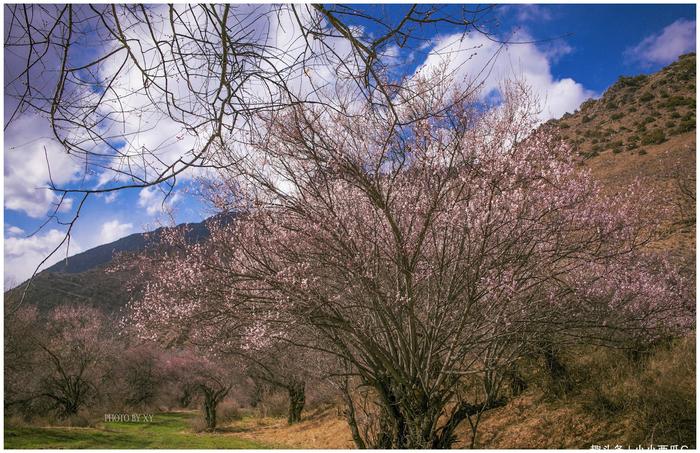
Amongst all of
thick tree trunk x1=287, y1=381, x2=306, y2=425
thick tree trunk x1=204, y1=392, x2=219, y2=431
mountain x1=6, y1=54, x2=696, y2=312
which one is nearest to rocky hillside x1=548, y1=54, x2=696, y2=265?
mountain x1=6, y1=54, x2=696, y2=312

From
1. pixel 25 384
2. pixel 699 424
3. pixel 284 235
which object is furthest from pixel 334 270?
pixel 25 384

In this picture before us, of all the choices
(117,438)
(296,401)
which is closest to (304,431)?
(296,401)

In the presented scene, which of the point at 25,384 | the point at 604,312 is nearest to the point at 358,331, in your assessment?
the point at 604,312

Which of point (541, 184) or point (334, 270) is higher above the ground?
point (541, 184)

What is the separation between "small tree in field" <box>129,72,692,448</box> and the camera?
15.2ft

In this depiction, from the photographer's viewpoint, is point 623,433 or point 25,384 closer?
point 623,433

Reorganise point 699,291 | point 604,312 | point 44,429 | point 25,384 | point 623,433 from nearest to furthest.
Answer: point 699,291 → point 604,312 → point 623,433 → point 44,429 → point 25,384

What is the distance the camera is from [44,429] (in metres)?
18.2

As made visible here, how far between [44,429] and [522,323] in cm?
2068

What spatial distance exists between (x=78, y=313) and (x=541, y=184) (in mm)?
28995

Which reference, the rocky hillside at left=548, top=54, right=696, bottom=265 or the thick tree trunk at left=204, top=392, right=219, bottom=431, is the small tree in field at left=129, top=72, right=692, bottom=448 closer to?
the rocky hillside at left=548, top=54, right=696, bottom=265

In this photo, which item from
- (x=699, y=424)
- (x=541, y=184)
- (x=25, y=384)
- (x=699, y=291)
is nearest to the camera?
(x=699, y=424)

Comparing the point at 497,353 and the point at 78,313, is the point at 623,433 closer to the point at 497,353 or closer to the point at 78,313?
the point at 497,353

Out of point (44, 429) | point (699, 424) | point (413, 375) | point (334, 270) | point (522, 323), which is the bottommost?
point (44, 429)
